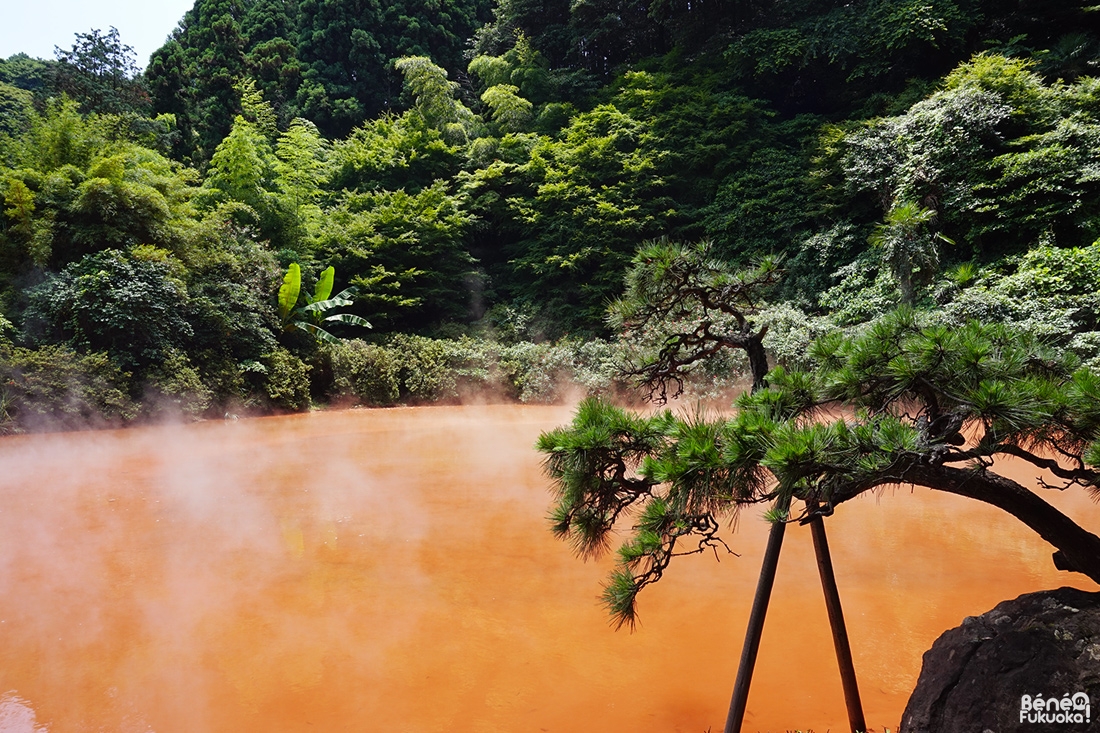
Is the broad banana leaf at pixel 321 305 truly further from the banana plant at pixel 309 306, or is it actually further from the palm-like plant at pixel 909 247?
the palm-like plant at pixel 909 247

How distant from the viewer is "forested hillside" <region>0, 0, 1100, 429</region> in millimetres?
8875

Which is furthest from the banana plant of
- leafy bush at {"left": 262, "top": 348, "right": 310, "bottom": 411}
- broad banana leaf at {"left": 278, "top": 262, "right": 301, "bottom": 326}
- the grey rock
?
the grey rock

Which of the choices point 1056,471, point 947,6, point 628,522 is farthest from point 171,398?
point 947,6

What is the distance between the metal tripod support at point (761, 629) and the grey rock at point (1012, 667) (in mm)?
212

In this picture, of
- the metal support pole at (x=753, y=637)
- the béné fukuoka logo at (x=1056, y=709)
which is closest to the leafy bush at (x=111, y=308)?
the metal support pole at (x=753, y=637)

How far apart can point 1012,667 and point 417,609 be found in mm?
2814

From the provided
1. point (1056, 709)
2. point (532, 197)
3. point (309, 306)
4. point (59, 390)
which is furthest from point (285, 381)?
point (1056, 709)

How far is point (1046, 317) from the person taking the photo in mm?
7441

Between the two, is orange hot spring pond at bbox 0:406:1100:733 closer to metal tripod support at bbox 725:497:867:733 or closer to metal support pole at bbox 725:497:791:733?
metal tripod support at bbox 725:497:867:733

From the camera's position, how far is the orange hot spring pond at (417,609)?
2711mm

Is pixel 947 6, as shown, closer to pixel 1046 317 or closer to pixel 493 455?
pixel 1046 317

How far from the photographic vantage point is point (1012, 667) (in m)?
1.95

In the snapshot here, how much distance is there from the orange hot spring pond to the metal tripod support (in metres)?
0.34

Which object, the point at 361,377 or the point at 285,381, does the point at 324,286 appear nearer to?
the point at 361,377
